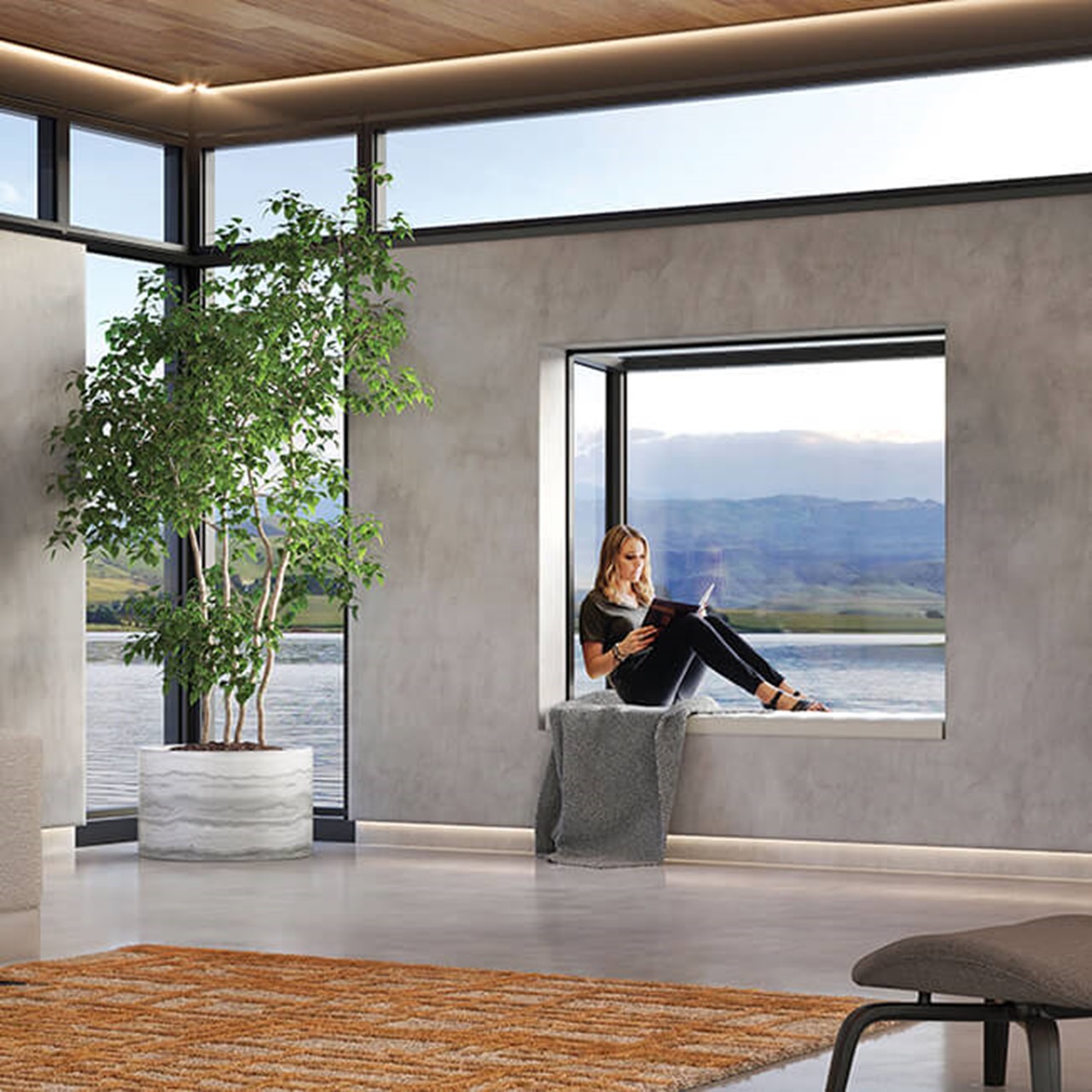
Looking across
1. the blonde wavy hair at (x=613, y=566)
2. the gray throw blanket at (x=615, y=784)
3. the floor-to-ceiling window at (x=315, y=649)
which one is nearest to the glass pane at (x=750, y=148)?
the floor-to-ceiling window at (x=315, y=649)

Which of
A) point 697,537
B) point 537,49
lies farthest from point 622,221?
point 697,537

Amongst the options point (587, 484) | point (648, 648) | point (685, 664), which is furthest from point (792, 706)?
point (587, 484)

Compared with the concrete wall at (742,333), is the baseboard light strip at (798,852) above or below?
below

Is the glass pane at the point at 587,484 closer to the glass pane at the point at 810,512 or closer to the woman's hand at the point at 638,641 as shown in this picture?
the glass pane at the point at 810,512

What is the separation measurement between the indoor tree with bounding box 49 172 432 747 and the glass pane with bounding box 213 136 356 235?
0.24 m

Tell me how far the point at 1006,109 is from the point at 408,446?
281 centimetres

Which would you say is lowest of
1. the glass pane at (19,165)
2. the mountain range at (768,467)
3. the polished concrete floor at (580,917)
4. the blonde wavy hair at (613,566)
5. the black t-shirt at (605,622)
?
the polished concrete floor at (580,917)

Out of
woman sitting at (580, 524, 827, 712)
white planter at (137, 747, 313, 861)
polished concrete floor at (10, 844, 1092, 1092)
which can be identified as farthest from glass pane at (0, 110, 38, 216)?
woman sitting at (580, 524, 827, 712)

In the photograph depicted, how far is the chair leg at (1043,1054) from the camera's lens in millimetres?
3902

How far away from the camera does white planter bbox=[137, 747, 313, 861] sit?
8.73 meters

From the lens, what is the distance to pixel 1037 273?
26.9 ft

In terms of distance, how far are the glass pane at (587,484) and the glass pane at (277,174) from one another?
1331 millimetres

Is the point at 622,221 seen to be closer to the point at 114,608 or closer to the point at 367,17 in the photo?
the point at 367,17

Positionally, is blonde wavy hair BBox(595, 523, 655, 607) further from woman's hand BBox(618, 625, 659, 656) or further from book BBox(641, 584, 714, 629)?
woman's hand BBox(618, 625, 659, 656)
